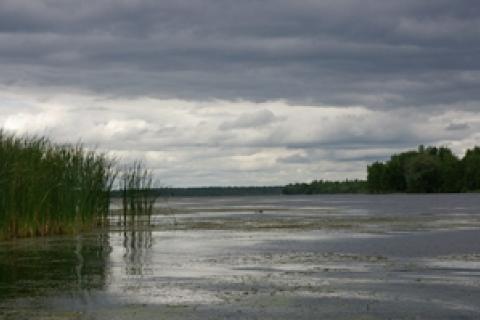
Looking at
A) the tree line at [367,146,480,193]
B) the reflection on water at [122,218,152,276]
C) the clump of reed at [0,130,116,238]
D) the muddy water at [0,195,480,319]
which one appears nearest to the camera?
the muddy water at [0,195,480,319]

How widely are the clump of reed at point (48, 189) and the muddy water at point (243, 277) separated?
2.98ft

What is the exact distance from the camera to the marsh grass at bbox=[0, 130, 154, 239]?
78.5ft

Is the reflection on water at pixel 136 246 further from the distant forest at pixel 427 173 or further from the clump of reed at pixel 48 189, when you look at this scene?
the distant forest at pixel 427 173

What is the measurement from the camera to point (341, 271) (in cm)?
1666

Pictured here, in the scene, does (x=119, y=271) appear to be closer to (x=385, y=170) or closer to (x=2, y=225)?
(x=2, y=225)

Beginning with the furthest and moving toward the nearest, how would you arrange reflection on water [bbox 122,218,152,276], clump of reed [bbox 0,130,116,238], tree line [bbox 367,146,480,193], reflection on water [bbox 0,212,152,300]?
tree line [bbox 367,146,480,193] → clump of reed [bbox 0,130,116,238] → reflection on water [bbox 122,218,152,276] → reflection on water [bbox 0,212,152,300]

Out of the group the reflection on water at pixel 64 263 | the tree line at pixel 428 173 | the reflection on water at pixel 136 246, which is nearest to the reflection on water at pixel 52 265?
the reflection on water at pixel 64 263

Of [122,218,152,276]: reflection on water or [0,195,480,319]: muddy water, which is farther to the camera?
[122,218,152,276]: reflection on water

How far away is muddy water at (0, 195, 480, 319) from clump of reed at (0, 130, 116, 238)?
0.91 meters

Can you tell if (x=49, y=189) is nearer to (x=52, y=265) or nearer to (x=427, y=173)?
(x=52, y=265)

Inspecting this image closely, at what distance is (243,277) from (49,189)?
1137 centimetres

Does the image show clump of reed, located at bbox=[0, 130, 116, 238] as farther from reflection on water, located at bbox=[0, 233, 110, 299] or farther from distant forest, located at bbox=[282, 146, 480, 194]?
distant forest, located at bbox=[282, 146, 480, 194]

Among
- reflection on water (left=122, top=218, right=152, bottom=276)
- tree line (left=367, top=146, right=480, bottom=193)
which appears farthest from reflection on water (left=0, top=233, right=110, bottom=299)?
tree line (left=367, top=146, right=480, bottom=193)

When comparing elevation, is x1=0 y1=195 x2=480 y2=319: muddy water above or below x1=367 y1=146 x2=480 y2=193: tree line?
below
